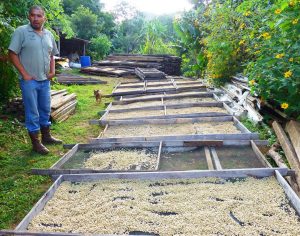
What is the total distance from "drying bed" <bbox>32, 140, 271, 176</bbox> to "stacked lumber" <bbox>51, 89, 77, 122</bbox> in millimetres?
1662

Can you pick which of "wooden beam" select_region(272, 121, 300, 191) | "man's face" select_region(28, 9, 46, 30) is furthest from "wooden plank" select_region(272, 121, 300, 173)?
"man's face" select_region(28, 9, 46, 30)

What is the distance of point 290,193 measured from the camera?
242cm

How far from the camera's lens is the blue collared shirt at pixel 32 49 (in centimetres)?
356

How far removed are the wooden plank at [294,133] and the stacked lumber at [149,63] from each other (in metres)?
10.8

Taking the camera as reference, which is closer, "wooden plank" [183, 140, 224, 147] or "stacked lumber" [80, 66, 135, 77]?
"wooden plank" [183, 140, 224, 147]

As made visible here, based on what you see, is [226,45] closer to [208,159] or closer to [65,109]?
[65,109]

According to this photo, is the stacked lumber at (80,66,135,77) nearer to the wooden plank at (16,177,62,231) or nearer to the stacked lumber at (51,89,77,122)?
the stacked lumber at (51,89,77,122)

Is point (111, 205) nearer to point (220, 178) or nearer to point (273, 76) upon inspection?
point (220, 178)

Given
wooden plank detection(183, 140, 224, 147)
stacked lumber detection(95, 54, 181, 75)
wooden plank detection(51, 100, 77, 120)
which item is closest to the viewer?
wooden plank detection(183, 140, 224, 147)

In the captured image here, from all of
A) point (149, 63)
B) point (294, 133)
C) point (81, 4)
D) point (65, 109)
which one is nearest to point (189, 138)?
point (294, 133)

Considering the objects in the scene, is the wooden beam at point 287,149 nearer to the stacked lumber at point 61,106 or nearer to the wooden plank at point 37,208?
the wooden plank at point 37,208

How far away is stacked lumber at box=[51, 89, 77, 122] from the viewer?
5.34 metres

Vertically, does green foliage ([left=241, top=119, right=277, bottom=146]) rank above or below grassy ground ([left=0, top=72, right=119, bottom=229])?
above

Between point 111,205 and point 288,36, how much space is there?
263 centimetres
